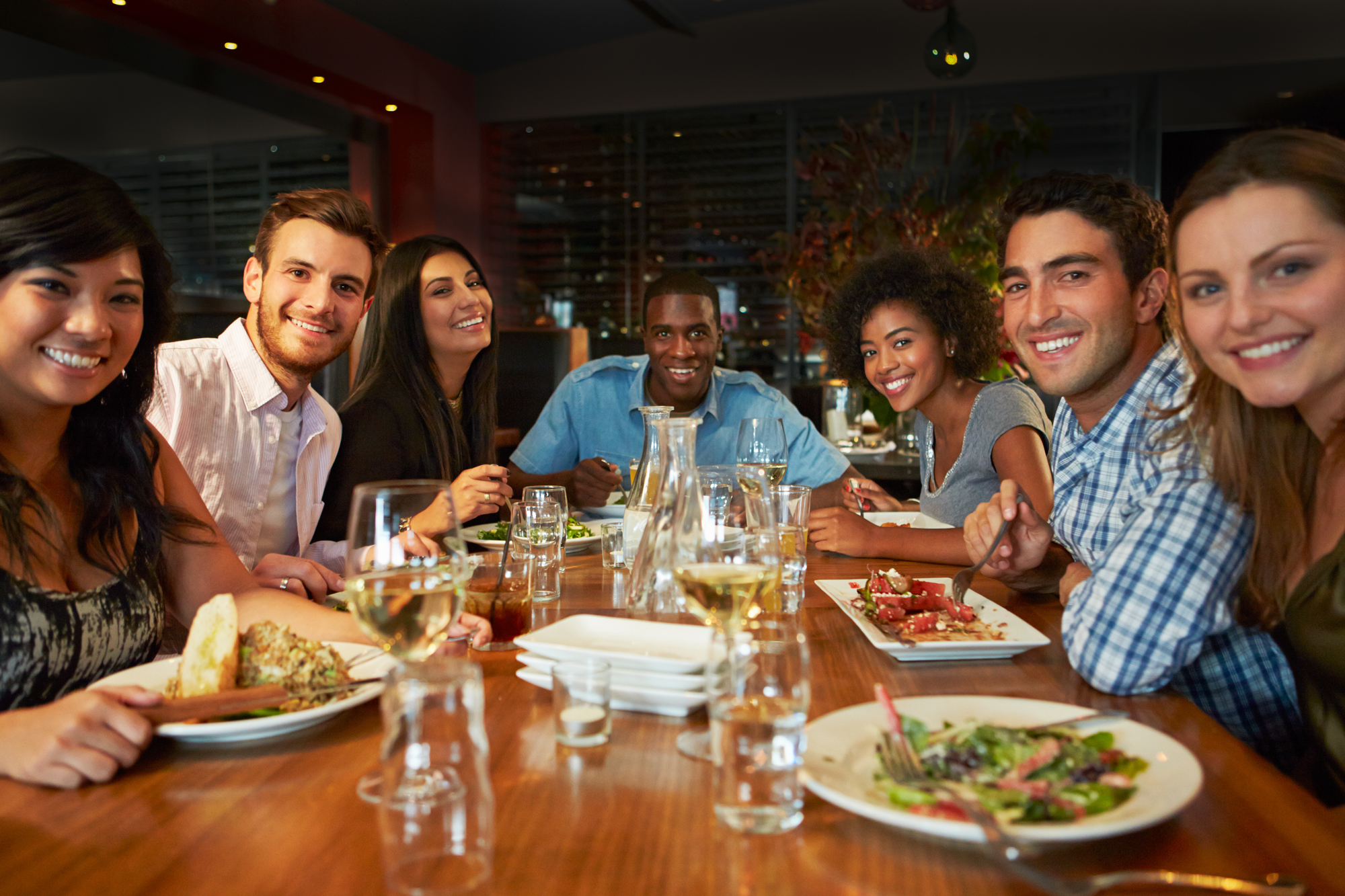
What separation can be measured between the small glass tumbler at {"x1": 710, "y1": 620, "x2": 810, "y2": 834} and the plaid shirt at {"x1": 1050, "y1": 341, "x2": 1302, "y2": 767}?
51cm

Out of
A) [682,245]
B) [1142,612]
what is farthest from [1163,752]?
[682,245]

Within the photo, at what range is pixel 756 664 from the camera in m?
0.80

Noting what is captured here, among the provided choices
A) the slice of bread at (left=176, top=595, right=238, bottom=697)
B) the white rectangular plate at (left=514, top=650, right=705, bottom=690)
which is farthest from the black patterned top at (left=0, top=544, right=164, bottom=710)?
the white rectangular plate at (left=514, top=650, right=705, bottom=690)

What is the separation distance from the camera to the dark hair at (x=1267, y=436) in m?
1.20

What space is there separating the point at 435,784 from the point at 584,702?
26 centimetres

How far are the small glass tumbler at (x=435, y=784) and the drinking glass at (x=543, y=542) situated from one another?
0.82 meters

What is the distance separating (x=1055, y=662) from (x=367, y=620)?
0.86m

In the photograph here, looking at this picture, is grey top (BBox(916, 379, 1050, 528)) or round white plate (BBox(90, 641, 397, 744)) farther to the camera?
grey top (BBox(916, 379, 1050, 528))

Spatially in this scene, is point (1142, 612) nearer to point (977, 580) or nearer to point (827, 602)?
point (827, 602)

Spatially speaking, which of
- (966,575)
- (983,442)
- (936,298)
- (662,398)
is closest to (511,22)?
(662,398)

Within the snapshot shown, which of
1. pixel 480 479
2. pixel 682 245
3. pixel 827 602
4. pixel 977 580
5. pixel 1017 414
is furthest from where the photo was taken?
pixel 682 245

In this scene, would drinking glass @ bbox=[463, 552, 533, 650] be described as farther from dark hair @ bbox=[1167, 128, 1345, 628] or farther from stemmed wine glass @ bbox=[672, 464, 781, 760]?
dark hair @ bbox=[1167, 128, 1345, 628]

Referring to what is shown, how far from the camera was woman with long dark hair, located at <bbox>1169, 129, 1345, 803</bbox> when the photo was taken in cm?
118

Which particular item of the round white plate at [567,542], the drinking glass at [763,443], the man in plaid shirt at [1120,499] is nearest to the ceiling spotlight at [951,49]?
the man in plaid shirt at [1120,499]
